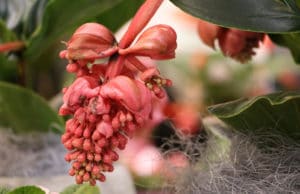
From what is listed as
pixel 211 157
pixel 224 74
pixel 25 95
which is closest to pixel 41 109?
pixel 25 95

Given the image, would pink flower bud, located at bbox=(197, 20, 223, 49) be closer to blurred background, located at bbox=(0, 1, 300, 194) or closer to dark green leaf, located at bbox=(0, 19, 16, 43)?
blurred background, located at bbox=(0, 1, 300, 194)

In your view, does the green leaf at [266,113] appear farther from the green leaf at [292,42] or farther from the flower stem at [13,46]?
the flower stem at [13,46]

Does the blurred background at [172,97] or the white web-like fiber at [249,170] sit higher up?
the white web-like fiber at [249,170]

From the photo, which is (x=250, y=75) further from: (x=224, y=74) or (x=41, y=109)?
(x=41, y=109)

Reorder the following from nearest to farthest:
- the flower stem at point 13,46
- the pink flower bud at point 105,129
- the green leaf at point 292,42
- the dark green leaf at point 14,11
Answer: the pink flower bud at point 105,129 < the green leaf at point 292,42 < the flower stem at point 13,46 < the dark green leaf at point 14,11

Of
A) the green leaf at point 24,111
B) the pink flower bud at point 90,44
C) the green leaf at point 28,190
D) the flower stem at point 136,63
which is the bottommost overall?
the green leaf at point 24,111

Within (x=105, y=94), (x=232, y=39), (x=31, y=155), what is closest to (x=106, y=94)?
(x=105, y=94)

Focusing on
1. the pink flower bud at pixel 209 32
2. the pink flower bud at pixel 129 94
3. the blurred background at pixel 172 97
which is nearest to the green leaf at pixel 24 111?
the blurred background at pixel 172 97
